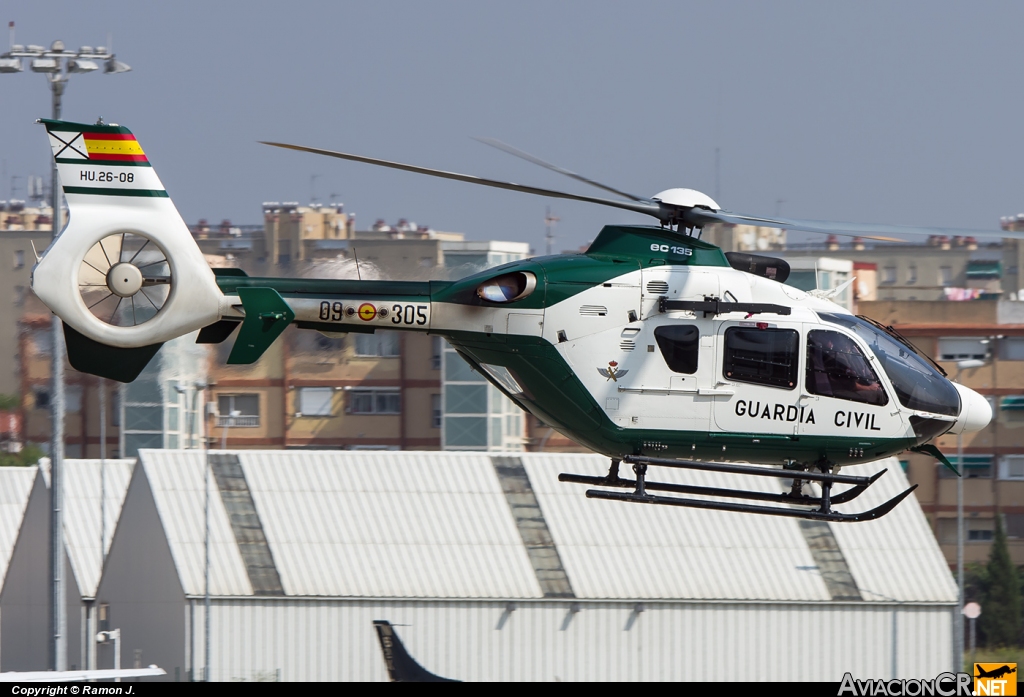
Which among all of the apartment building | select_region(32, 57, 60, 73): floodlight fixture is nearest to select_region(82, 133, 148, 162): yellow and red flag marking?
select_region(32, 57, 60, 73): floodlight fixture

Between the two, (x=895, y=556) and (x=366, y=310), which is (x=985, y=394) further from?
(x=366, y=310)

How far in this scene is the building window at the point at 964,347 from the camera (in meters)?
53.0

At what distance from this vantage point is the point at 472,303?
12938 millimetres

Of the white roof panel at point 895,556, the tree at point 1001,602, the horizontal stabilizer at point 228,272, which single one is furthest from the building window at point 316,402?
the horizontal stabilizer at point 228,272

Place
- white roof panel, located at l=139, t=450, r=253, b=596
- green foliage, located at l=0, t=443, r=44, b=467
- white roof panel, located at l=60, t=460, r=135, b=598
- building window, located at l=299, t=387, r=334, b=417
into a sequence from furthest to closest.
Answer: building window, located at l=299, t=387, r=334, b=417
green foliage, located at l=0, t=443, r=44, b=467
white roof panel, located at l=60, t=460, r=135, b=598
white roof panel, located at l=139, t=450, r=253, b=596

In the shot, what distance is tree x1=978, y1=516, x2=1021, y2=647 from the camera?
47.0 m

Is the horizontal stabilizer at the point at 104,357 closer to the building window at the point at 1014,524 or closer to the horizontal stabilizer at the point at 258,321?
the horizontal stabilizer at the point at 258,321

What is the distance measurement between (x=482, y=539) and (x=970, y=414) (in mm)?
16587

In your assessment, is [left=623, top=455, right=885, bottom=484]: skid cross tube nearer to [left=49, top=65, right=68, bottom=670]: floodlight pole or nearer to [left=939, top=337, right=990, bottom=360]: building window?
[left=49, top=65, right=68, bottom=670]: floodlight pole

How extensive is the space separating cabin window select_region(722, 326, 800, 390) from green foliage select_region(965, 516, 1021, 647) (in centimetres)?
3765

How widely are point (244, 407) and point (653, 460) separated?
38392 millimetres

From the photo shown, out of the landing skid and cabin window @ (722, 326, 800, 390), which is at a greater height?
cabin window @ (722, 326, 800, 390)

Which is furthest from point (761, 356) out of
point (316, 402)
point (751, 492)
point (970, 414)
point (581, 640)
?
point (316, 402)

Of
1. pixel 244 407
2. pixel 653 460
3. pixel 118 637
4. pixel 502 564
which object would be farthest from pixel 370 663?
pixel 244 407
